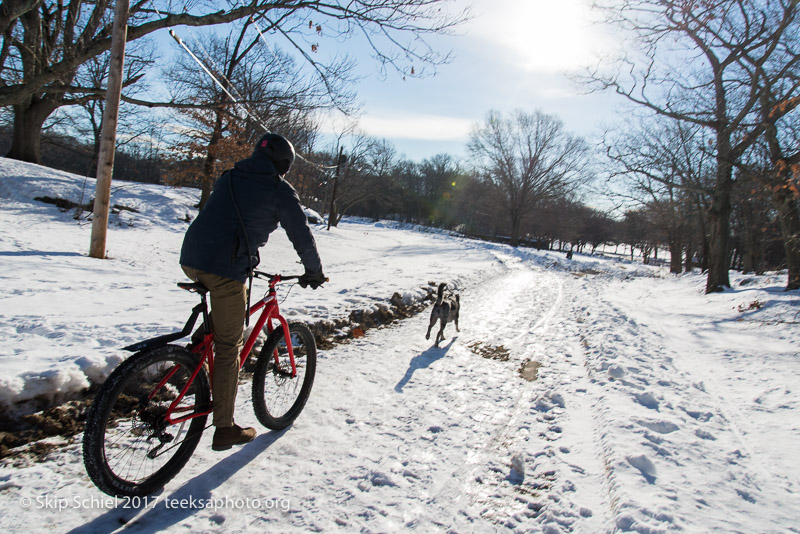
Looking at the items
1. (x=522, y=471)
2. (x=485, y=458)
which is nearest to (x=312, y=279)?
(x=485, y=458)

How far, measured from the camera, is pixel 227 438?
260cm

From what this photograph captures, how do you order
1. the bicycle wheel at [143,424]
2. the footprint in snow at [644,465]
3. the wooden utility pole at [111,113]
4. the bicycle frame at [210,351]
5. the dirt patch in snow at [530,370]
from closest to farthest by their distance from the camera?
Result: the bicycle wheel at [143,424], the bicycle frame at [210,351], the footprint in snow at [644,465], the dirt patch in snow at [530,370], the wooden utility pole at [111,113]

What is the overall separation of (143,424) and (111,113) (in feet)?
25.8

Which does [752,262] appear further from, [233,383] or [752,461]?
[233,383]

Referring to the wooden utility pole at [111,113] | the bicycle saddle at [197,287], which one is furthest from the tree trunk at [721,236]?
the wooden utility pole at [111,113]

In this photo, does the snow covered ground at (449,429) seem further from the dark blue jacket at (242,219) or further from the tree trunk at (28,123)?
the tree trunk at (28,123)

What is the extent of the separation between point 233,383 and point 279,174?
1.53m

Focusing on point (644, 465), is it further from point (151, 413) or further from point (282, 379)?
point (151, 413)

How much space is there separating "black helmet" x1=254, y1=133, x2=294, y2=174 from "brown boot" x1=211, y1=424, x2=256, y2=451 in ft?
6.14

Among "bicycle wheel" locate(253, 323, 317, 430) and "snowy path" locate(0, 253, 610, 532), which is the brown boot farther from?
"bicycle wheel" locate(253, 323, 317, 430)

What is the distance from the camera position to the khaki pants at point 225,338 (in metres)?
2.54

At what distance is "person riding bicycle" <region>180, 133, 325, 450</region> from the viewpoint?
249cm

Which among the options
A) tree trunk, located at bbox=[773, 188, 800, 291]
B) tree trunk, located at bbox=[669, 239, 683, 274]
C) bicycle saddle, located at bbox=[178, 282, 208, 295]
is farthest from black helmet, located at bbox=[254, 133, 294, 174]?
tree trunk, located at bbox=[669, 239, 683, 274]

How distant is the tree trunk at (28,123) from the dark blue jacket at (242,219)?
59.4 ft
